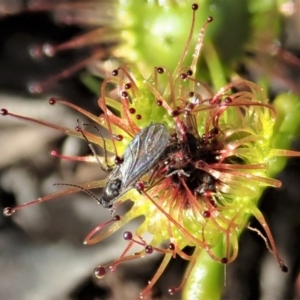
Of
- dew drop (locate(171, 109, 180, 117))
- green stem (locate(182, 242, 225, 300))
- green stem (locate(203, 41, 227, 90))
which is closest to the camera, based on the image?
dew drop (locate(171, 109, 180, 117))

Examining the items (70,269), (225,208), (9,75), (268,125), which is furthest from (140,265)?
(9,75)

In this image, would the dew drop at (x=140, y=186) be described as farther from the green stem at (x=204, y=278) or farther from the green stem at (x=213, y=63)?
the green stem at (x=213, y=63)

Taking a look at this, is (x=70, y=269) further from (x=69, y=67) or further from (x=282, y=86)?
(x=282, y=86)

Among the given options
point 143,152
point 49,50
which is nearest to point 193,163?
point 143,152

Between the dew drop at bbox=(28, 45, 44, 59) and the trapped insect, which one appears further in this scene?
the dew drop at bbox=(28, 45, 44, 59)

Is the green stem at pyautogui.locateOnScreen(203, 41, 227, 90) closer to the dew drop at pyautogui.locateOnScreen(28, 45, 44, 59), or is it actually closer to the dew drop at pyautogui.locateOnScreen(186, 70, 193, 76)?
the dew drop at pyautogui.locateOnScreen(186, 70, 193, 76)

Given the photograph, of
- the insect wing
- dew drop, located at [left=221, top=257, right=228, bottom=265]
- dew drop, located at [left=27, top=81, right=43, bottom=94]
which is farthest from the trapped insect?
dew drop, located at [left=27, top=81, right=43, bottom=94]
